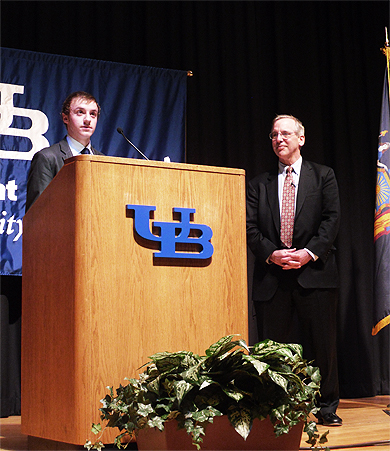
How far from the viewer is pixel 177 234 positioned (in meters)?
1.96

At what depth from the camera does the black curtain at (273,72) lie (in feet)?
13.1

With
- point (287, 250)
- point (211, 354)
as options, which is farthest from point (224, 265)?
point (287, 250)

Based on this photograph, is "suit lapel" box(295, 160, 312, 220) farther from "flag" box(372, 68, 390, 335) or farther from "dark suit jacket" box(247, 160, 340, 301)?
"flag" box(372, 68, 390, 335)

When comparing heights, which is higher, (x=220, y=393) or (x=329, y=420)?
(x=220, y=393)

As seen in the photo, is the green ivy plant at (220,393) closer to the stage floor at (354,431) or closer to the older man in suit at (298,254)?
the stage floor at (354,431)

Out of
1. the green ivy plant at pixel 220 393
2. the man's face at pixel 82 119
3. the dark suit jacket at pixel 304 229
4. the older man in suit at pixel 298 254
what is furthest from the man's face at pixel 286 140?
the green ivy plant at pixel 220 393

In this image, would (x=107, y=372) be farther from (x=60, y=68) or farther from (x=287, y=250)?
(x=60, y=68)

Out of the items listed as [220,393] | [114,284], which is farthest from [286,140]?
[220,393]

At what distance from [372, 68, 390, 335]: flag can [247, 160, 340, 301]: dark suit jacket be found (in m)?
0.69

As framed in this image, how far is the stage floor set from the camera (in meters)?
2.34

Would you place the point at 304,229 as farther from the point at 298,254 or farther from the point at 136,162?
the point at 136,162

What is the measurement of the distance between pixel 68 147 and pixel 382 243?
6.69 feet

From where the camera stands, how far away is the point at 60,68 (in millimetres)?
3668

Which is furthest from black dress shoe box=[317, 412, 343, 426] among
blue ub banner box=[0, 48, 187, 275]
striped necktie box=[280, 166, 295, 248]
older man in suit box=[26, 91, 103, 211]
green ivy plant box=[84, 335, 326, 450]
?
blue ub banner box=[0, 48, 187, 275]
